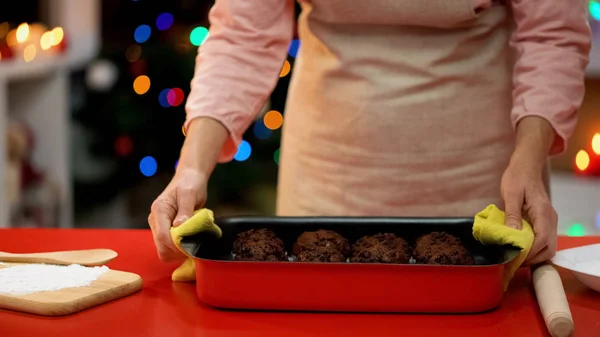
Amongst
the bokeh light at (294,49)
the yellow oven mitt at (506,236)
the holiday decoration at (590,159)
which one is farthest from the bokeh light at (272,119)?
the yellow oven mitt at (506,236)

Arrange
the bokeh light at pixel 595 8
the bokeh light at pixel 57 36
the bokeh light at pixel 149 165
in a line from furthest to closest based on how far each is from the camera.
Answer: the bokeh light at pixel 57 36 → the bokeh light at pixel 149 165 → the bokeh light at pixel 595 8

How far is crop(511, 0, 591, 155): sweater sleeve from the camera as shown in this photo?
1.30 metres

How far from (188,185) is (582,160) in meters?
2.30

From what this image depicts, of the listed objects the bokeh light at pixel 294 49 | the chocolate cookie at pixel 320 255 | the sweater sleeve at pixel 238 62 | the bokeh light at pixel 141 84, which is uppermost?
the sweater sleeve at pixel 238 62

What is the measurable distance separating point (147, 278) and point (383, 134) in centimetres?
55

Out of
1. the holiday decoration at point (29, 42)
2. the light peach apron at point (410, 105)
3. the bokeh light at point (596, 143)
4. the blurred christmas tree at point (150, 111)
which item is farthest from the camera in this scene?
the holiday decoration at point (29, 42)

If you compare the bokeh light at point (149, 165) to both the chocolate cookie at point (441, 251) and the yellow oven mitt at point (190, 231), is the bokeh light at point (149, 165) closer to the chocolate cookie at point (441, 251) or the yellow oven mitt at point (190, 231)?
the yellow oven mitt at point (190, 231)

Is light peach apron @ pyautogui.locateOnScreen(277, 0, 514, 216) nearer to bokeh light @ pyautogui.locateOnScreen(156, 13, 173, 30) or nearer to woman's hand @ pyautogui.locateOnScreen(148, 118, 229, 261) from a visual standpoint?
woman's hand @ pyautogui.locateOnScreen(148, 118, 229, 261)

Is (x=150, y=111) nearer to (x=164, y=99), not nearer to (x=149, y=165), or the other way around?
(x=164, y=99)

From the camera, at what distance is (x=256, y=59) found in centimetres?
147

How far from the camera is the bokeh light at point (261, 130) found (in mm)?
3227

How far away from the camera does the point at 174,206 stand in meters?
1.19

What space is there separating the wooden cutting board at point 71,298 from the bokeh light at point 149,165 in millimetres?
2399

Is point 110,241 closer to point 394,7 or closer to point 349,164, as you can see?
point 349,164
